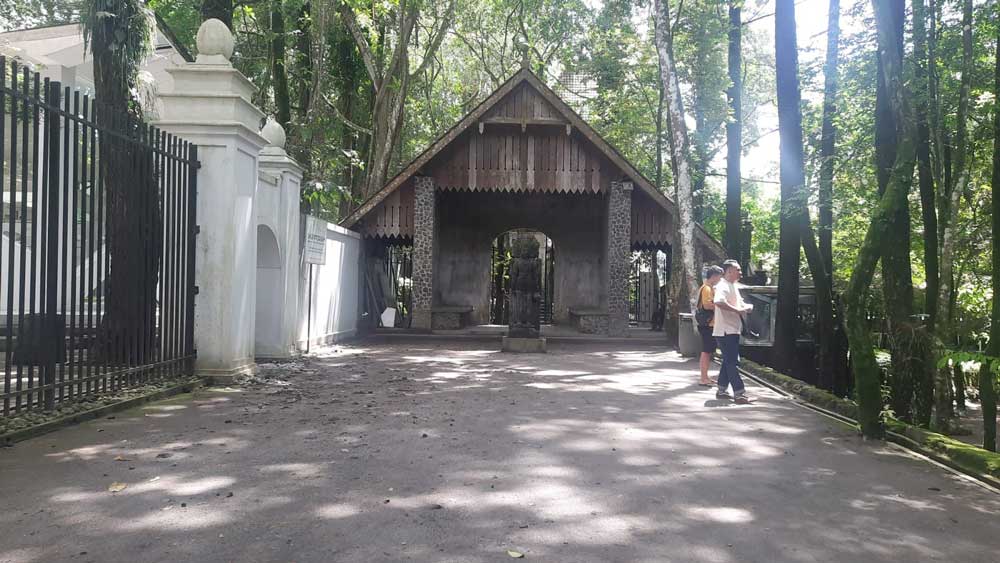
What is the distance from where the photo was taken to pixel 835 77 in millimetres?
14141

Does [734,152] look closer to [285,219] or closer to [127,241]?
[285,219]

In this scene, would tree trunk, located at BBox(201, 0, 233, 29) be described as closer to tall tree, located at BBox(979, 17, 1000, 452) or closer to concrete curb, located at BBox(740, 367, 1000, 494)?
concrete curb, located at BBox(740, 367, 1000, 494)

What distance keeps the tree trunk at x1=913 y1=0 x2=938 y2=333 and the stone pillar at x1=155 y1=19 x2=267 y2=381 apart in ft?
28.8

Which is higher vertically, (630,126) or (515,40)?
(515,40)

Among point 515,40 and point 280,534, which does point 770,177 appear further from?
point 280,534

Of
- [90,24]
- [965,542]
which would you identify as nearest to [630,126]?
[90,24]

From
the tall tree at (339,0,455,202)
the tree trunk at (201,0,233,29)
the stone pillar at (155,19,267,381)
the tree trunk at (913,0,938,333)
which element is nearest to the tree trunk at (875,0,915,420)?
the tree trunk at (913,0,938,333)

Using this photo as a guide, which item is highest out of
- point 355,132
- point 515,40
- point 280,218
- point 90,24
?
point 515,40

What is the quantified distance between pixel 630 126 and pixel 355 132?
31.1ft

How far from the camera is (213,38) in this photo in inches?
365

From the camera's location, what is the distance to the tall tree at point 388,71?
20234 mm

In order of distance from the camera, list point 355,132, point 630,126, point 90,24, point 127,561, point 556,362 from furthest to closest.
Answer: point 630,126, point 355,132, point 556,362, point 90,24, point 127,561

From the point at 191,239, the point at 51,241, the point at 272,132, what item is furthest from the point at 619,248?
the point at 51,241

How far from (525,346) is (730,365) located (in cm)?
711
